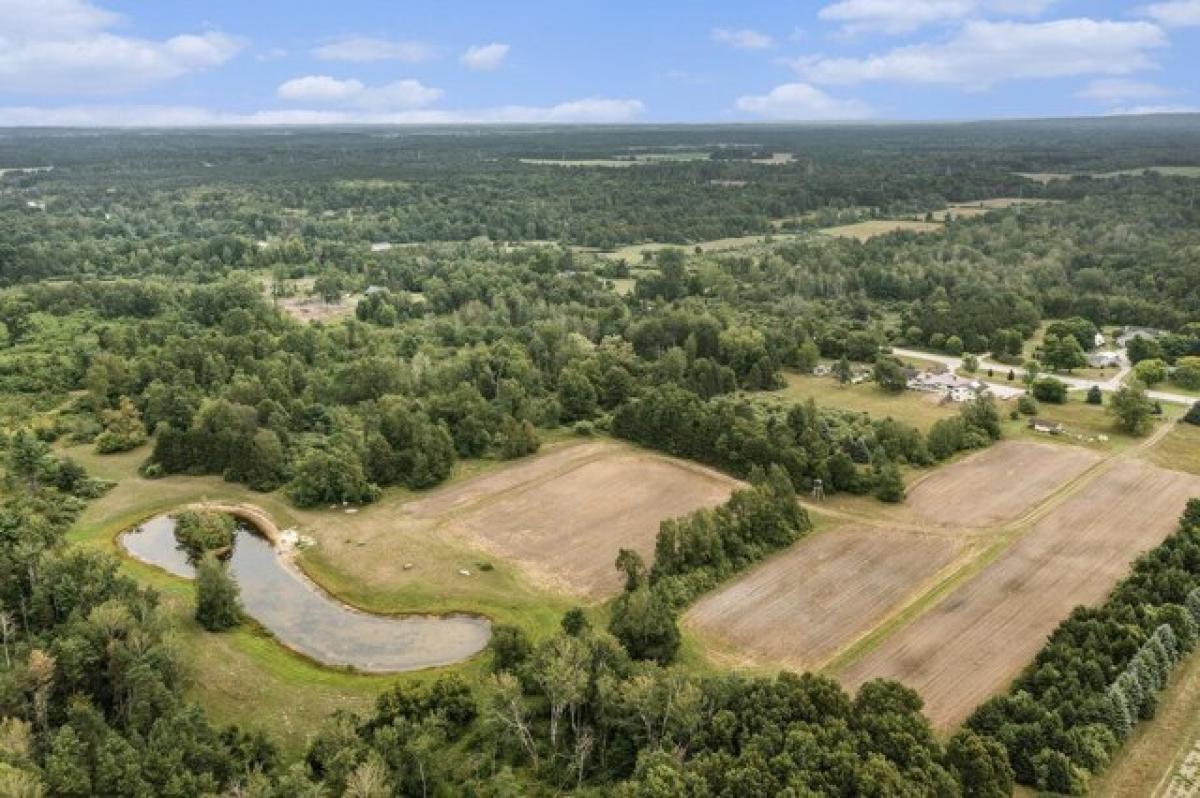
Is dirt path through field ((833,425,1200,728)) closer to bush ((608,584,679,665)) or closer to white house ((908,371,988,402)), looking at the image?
bush ((608,584,679,665))

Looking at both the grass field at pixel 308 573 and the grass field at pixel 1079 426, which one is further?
the grass field at pixel 1079 426

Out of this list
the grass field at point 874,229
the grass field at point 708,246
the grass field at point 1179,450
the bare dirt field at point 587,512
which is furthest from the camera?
the grass field at point 874,229

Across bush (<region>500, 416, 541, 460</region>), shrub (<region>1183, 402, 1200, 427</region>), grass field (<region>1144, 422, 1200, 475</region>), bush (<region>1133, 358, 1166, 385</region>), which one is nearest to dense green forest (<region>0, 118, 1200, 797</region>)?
bush (<region>500, 416, 541, 460</region>)

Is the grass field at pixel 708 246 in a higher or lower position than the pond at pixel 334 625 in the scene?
higher

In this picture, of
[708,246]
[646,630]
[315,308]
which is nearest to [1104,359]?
[646,630]

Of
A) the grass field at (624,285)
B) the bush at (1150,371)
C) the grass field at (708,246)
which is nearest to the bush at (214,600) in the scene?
the grass field at (624,285)

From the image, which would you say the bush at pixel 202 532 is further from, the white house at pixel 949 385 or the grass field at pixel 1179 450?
the grass field at pixel 1179 450
